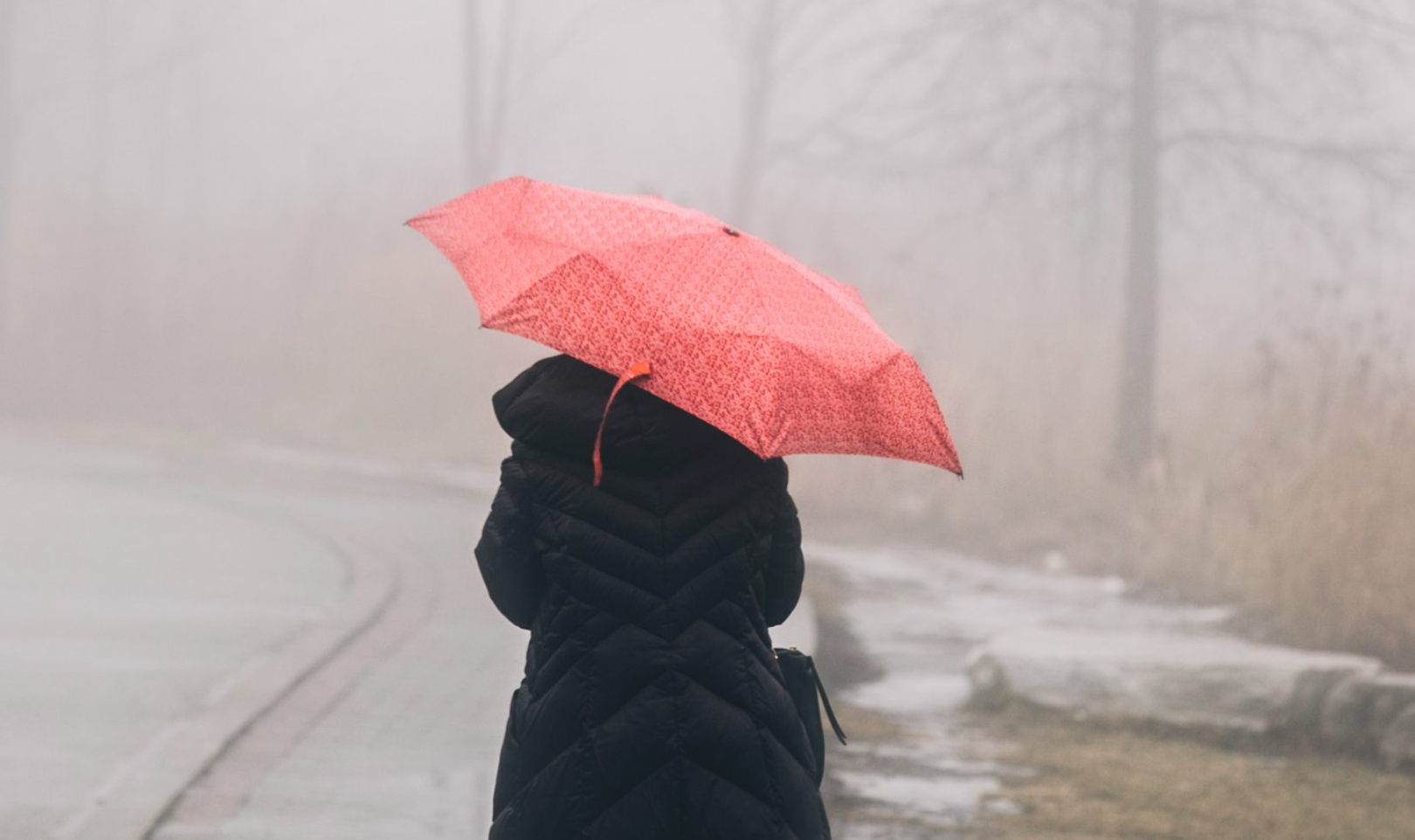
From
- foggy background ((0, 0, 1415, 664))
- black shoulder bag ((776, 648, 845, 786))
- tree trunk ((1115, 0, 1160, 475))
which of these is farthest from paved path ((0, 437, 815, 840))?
tree trunk ((1115, 0, 1160, 475))

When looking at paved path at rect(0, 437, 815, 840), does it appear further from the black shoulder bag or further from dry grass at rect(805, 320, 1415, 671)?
dry grass at rect(805, 320, 1415, 671)

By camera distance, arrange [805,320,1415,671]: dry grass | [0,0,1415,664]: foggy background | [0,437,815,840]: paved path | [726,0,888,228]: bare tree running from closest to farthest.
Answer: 1. [0,437,815,840]: paved path
2. [805,320,1415,671]: dry grass
3. [0,0,1415,664]: foggy background
4. [726,0,888,228]: bare tree

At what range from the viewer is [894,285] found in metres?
25.2

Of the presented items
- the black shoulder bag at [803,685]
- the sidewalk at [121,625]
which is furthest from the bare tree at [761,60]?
the black shoulder bag at [803,685]

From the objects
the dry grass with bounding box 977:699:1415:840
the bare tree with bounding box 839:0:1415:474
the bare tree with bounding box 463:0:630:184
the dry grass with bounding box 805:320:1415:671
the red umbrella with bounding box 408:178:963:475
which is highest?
the bare tree with bounding box 463:0:630:184

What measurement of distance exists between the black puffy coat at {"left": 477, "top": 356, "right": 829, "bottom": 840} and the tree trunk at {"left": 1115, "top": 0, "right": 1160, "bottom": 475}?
39.5 feet

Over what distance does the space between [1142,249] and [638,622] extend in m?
13.1

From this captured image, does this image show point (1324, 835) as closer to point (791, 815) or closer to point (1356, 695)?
point (1356, 695)

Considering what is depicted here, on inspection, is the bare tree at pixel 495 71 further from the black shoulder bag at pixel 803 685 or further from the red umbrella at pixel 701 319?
the black shoulder bag at pixel 803 685

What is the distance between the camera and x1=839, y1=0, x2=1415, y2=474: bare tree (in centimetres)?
1470

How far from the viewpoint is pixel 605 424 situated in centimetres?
287

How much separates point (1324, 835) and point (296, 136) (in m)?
53.8

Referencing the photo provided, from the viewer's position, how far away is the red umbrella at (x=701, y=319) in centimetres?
297

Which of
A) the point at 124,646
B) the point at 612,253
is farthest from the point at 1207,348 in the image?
the point at 612,253
